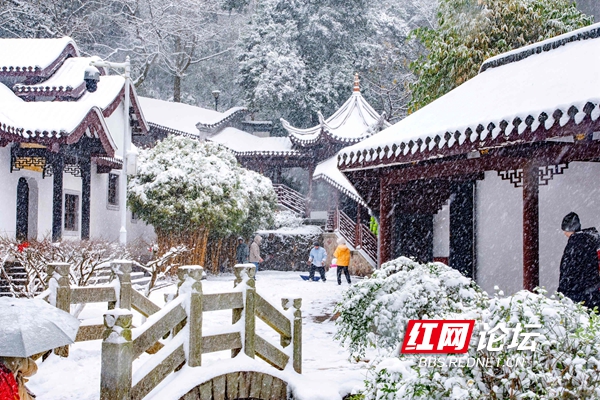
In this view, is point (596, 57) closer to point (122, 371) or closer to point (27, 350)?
point (122, 371)

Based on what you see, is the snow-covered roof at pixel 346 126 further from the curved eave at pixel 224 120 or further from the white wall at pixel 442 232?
the white wall at pixel 442 232

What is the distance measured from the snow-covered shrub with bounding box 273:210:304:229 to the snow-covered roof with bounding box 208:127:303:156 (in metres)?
3.29

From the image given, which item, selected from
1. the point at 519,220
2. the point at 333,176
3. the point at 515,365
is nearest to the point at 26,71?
the point at 333,176

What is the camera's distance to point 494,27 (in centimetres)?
1598

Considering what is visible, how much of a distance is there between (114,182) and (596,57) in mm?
18412

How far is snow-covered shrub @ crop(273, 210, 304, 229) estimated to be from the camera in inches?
1088

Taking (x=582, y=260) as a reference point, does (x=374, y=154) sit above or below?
above

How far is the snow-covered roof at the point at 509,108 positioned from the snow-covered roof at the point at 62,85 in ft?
38.4

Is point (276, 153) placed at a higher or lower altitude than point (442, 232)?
higher

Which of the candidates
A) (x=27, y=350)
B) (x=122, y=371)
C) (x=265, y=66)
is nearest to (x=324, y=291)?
(x=122, y=371)

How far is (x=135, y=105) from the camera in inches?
890

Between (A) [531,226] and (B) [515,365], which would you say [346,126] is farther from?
(B) [515,365]

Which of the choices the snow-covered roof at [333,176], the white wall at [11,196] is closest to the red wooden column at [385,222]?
the white wall at [11,196]

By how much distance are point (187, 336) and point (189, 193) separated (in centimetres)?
1433
